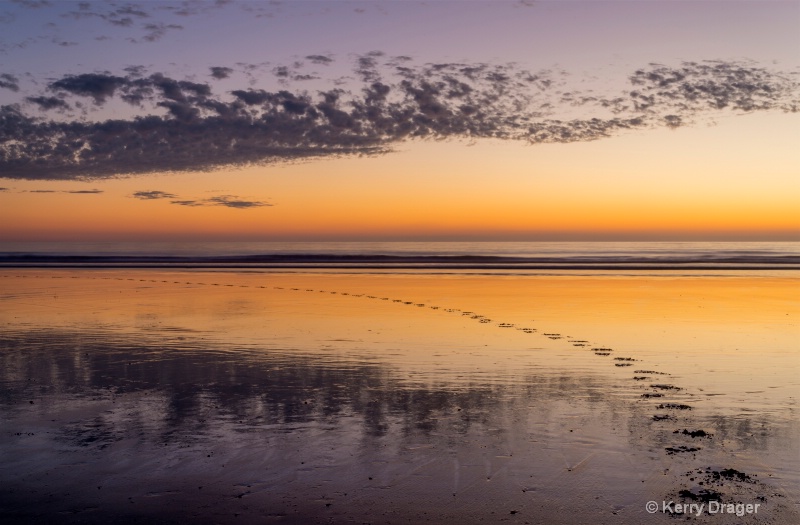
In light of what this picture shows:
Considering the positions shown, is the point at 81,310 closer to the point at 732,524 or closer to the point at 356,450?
the point at 356,450

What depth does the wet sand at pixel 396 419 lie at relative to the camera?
23.7ft

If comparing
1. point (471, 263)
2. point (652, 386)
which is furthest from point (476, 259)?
point (652, 386)

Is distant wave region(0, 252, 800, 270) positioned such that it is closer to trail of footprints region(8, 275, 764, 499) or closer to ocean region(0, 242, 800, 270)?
ocean region(0, 242, 800, 270)

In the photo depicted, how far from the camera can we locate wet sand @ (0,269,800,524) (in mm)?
7238

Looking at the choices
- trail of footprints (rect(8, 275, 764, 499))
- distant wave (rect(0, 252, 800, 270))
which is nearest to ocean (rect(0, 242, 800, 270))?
distant wave (rect(0, 252, 800, 270))

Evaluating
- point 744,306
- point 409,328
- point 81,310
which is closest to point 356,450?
point 409,328

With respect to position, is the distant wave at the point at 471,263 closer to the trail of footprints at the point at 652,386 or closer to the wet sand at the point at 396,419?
the trail of footprints at the point at 652,386

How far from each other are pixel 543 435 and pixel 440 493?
8.21 feet

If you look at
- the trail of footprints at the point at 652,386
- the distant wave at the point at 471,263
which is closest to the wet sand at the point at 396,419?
the trail of footprints at the point at 652,386

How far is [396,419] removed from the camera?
10211 mm

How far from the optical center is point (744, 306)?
25.4m

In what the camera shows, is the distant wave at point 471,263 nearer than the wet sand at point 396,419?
No

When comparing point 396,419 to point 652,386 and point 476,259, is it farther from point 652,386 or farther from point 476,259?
point 476,259

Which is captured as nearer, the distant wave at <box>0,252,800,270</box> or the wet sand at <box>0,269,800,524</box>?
the wet sand at <box>0,269,800,524</box>
